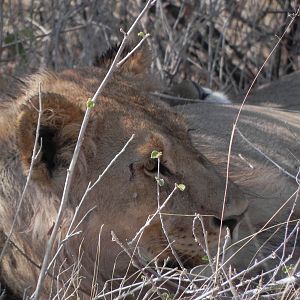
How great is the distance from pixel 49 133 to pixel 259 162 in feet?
4.61

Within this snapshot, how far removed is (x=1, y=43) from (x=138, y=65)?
1.73m

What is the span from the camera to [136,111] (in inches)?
132

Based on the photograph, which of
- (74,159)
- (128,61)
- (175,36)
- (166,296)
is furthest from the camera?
(175,36)

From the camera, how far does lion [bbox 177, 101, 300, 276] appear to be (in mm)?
3855

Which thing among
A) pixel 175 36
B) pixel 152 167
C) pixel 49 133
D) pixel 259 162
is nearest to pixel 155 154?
pixel 152 167

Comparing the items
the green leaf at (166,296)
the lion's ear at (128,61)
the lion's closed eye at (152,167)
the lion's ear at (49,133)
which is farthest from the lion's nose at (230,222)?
the lion's ear at (128,61)

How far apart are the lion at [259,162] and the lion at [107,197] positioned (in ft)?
1.16

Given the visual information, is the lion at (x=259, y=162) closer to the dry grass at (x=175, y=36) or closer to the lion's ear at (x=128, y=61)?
the lion's ear at (x=128, y=61)

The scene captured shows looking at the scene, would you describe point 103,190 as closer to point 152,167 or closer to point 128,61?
point 152,167

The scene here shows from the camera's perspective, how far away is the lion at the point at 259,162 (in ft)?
12.6

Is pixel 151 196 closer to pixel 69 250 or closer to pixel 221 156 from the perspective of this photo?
pixel 69 250

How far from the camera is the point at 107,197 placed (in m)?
3.25

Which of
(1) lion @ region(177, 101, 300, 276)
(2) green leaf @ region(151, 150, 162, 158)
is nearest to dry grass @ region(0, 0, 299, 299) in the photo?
(1) lion @ region(177, 101, 300, 276)

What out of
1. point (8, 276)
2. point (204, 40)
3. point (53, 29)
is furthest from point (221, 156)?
point (204, 40)
